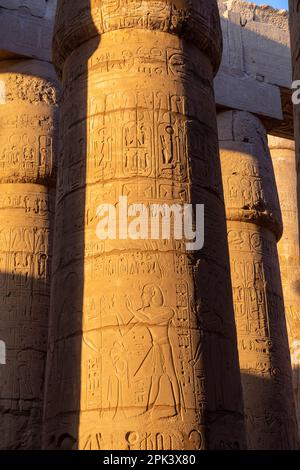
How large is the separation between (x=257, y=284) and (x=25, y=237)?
10.0 ft

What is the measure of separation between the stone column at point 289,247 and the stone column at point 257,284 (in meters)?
3.75

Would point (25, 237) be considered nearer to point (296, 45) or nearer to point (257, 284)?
point (257, 284)

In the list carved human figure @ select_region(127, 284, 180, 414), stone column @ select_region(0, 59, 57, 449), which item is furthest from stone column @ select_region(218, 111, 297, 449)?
carved human figure @ select_region(127, 284, 180, 414)

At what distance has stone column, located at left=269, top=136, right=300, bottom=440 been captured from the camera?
12.8 m

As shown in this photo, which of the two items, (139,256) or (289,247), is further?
(289,247)

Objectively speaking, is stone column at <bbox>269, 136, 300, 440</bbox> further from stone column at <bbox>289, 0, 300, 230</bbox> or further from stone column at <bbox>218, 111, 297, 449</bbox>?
stone column at <bbox>289, 0, 300, 230</bbox>

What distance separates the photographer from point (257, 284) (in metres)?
9.08

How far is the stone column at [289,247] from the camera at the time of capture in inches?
505

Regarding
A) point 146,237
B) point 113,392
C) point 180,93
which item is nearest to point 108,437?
point 113,392

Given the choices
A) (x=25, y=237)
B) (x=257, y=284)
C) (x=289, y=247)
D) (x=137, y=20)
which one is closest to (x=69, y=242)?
(x=137, y=20)

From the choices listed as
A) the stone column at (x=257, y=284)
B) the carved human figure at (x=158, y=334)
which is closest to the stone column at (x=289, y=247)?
the stone column at (x=257, y=284)

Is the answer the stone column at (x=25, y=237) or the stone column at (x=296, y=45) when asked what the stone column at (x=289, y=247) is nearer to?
the stone column at (x=25, y=237)

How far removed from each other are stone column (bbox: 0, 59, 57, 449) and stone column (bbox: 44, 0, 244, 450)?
2428mm

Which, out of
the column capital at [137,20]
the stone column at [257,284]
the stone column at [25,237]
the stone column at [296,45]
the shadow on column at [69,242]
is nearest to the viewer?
the stone column at [296,45]
